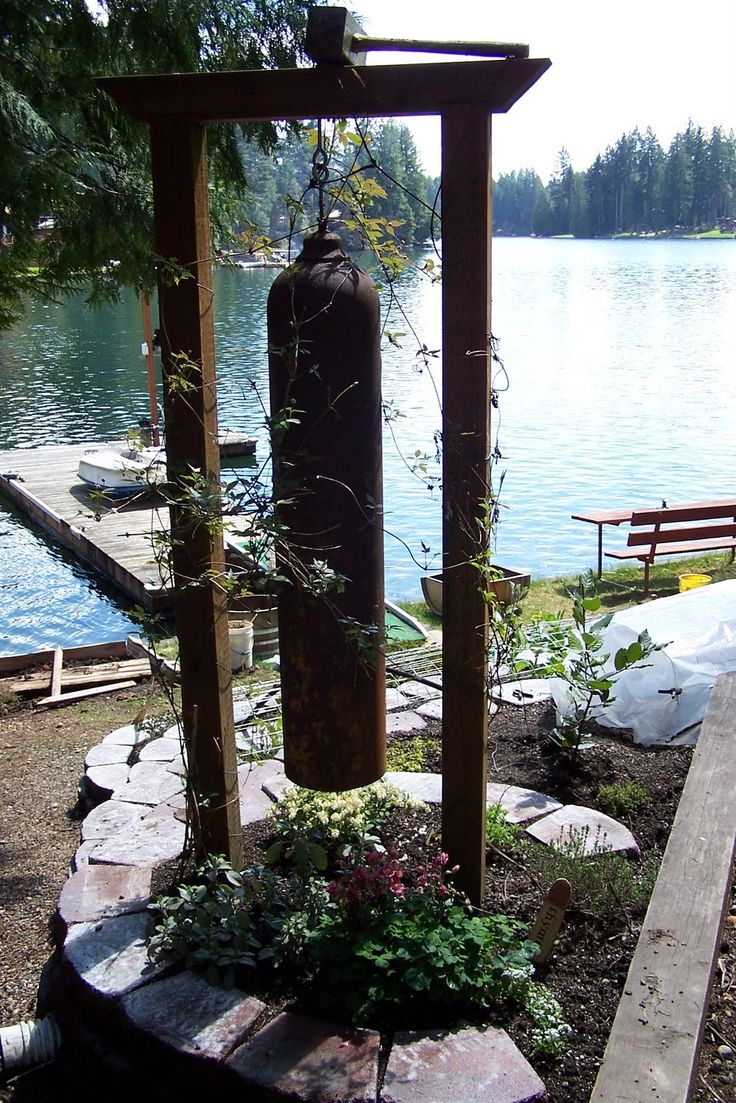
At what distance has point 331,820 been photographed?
139 inches

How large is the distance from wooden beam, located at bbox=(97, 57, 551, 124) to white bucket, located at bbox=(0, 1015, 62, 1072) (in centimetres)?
271

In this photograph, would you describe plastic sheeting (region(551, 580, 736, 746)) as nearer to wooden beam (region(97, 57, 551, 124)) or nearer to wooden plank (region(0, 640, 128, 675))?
wooden beam (region(97, 57, 551, 124))

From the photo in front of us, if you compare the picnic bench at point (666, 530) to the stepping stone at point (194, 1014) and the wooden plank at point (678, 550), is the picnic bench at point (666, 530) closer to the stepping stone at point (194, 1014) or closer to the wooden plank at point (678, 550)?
the wooden plank at point (678, 550)

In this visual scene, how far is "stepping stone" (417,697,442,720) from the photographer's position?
16.8 feet

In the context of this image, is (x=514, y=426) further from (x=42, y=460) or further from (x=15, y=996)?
(x=15, y=996)

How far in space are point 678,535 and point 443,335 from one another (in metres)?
9.11

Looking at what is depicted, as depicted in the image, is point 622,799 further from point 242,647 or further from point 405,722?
point 242,647

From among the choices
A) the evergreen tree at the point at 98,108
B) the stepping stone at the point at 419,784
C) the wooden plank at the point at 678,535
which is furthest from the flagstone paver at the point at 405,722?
the wooden plank at the point at 678,535

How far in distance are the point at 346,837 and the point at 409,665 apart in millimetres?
3162

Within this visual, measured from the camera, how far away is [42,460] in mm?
23188

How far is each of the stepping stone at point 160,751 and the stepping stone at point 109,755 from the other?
3.4 inches

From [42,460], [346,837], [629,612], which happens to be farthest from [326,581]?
[42,460]

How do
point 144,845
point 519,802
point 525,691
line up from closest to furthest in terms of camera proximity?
point 144,845, point 519,802, point 525,691

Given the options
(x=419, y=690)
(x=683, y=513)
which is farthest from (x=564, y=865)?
(x=683, y=513)
